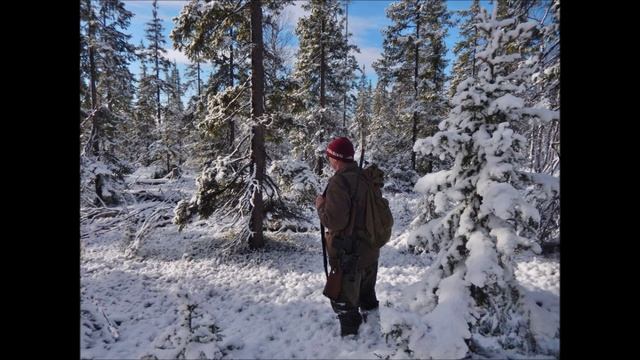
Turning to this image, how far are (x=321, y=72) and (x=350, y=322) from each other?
16647mm

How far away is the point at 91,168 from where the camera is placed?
34.9 feet

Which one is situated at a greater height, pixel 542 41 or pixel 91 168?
pixel 542 41

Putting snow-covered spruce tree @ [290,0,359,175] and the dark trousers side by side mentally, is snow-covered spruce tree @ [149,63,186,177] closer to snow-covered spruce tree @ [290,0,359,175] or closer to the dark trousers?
snow-covered spruce tree @ [290,0,359,175]

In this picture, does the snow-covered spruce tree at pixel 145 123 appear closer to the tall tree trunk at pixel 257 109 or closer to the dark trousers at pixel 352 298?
the tall tree trunk at pixel 257 109

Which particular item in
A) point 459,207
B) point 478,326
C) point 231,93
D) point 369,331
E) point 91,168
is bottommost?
point 369,331

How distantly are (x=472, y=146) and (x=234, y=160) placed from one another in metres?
7.59

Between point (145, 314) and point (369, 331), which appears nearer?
point (369, 331)

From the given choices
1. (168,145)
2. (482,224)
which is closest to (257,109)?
(482,224)

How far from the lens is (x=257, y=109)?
10.0m

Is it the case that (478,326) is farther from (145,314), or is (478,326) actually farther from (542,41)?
(145,314)

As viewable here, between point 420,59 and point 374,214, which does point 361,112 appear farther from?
point 374,214

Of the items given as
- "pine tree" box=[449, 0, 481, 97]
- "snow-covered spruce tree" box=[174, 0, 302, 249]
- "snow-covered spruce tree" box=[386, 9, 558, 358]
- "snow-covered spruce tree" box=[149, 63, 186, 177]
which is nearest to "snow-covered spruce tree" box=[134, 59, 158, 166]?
"snow-covered spruce tree" box=[149, 63, 186, 177]

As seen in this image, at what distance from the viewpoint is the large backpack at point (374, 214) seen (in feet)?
15.7
